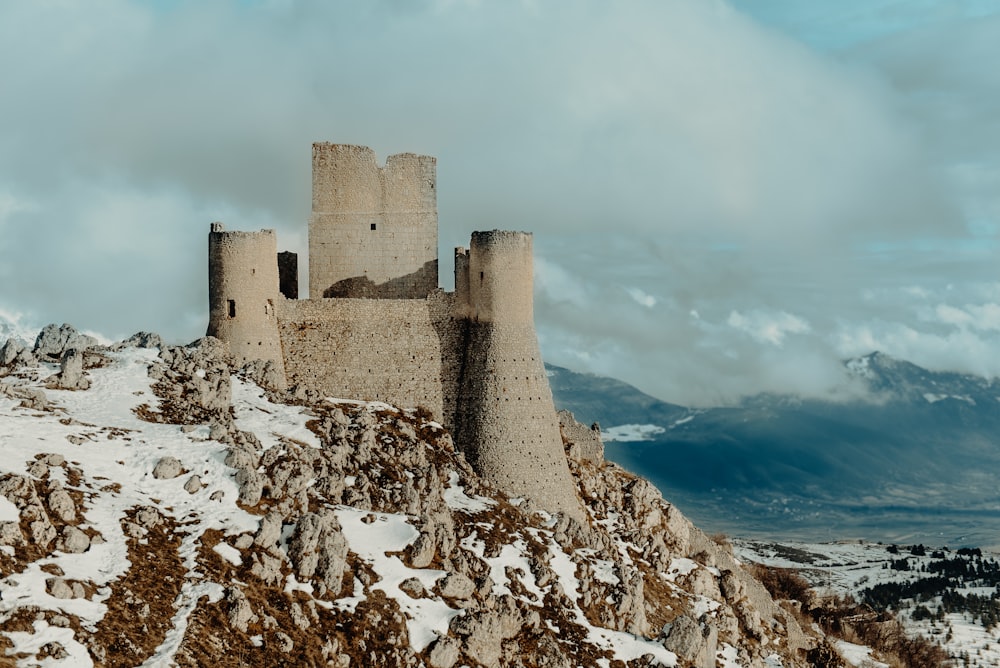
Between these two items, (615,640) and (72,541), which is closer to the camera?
(72,541)

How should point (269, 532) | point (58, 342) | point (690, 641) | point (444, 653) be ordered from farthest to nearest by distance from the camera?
point (58, 342), point (690, 641), point (269, 532), point (444, 653)

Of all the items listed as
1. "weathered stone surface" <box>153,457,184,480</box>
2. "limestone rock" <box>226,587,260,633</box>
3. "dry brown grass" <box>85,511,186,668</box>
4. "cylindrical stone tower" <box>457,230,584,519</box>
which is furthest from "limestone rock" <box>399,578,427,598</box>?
"cylindrical stone tower" <box>457,230,584,519</box>

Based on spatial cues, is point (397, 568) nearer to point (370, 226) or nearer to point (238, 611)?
Answer: point (238, 611)

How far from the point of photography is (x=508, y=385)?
190ft

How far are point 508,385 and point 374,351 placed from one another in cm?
656

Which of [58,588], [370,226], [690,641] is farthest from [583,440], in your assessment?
[58,588]

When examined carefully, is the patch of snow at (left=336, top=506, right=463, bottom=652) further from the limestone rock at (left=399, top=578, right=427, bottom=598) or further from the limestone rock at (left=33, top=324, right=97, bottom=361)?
the limestone rock at (left=33, top=324, right=97, bottom=361)

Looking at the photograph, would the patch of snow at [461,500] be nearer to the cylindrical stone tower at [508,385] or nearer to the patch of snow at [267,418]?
the cylindrical stone tower at [508,385]

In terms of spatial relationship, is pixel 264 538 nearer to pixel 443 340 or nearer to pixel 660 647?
pixel 660 647

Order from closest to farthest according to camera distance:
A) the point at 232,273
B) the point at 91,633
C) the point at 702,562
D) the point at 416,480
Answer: the point at 91,633 → the point at 416,480 → the point at 232,273 → the point at 702,562

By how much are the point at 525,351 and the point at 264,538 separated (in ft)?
67.9

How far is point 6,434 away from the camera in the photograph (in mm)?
42125

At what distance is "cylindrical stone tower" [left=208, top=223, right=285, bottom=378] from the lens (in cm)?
5678

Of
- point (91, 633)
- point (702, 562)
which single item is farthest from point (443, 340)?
point (91, 633)
